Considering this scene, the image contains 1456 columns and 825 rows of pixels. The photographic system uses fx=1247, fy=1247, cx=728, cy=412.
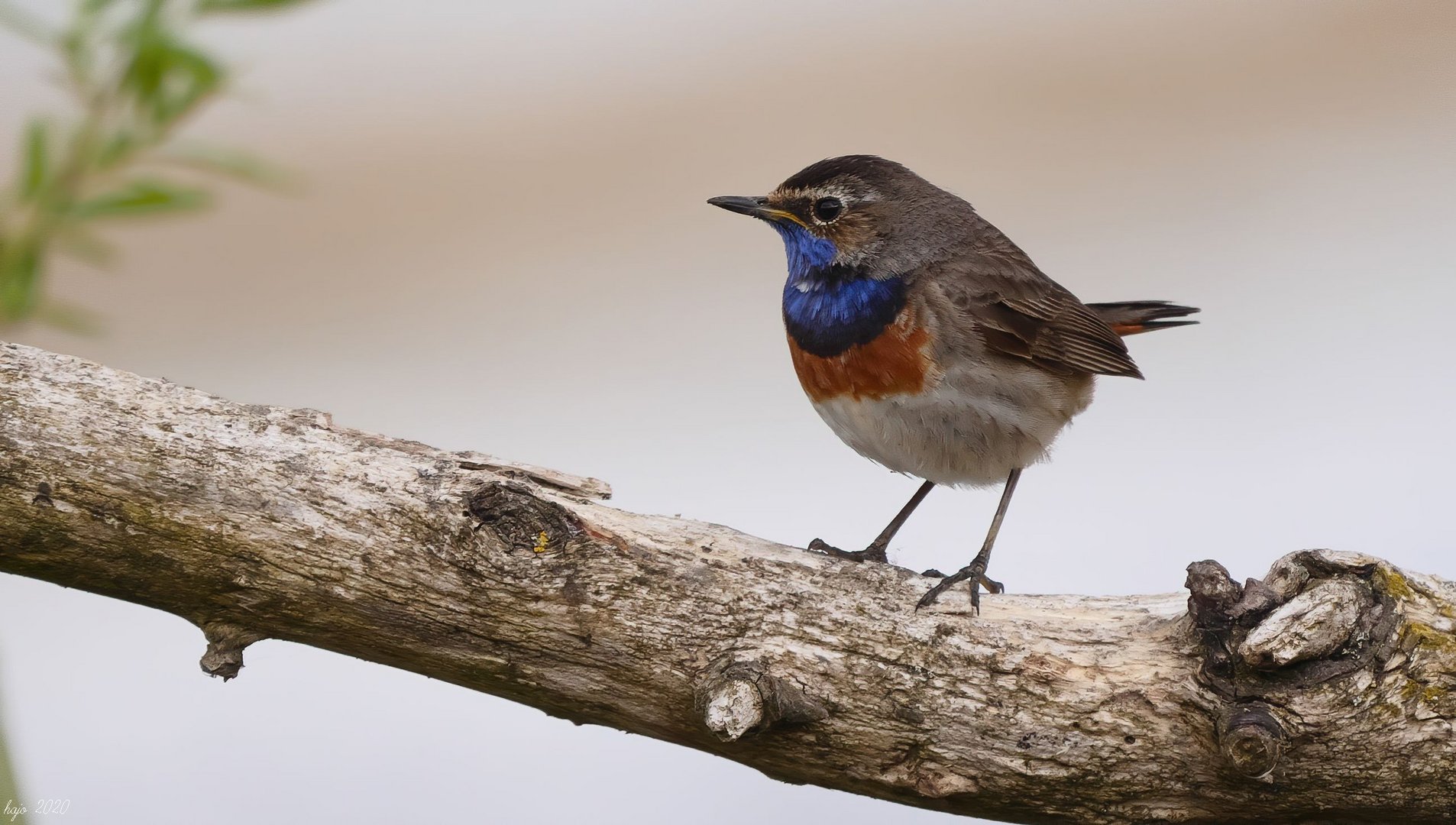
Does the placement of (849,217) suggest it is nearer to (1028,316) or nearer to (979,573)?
(1028,316)

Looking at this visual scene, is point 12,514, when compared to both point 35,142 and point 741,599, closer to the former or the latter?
point 35,142

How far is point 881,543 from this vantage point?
3.30 meters

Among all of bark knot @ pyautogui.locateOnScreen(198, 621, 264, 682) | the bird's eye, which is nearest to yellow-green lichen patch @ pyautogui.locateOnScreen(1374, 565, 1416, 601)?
the bird's eye

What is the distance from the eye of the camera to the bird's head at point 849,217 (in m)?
3.37

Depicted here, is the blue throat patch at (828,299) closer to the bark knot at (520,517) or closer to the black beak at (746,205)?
the black beak at (746,205)

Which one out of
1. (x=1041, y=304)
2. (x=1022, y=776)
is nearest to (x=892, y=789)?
(x=1022, y=776)

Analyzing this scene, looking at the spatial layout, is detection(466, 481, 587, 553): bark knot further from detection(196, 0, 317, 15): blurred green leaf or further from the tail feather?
the tail feather

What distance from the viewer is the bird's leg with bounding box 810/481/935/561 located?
3066 mm

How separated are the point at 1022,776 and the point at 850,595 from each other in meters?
0.50

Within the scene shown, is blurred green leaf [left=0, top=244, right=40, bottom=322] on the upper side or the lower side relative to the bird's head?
lower

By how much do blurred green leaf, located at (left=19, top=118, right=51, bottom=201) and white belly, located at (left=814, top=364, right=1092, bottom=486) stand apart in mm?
1833

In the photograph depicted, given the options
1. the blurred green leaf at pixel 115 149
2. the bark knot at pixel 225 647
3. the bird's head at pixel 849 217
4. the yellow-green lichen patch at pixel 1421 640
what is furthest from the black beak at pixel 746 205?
the yellow-green lichen patch at pixel 1421 640

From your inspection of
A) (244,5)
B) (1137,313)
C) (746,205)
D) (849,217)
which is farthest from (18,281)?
(1137,313)

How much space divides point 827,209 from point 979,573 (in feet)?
3.66
